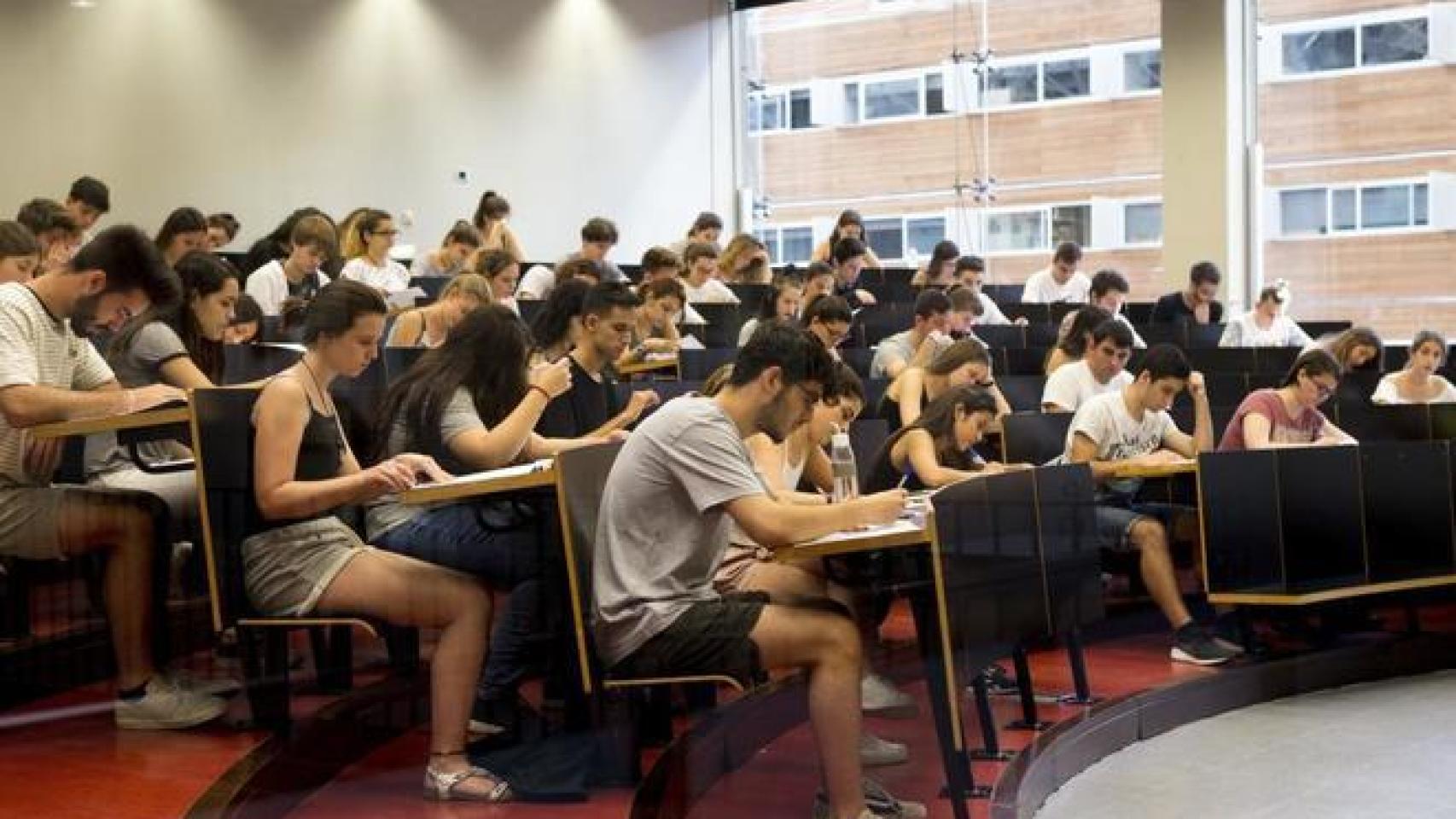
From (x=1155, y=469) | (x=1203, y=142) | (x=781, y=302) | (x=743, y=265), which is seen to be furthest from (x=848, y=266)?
(x=1155, y=469)

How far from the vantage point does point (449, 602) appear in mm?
3625

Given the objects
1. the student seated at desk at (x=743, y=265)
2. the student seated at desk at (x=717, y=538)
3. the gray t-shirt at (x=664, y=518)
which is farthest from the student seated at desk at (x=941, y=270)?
the gray t-shirt at (x=664, y=518)

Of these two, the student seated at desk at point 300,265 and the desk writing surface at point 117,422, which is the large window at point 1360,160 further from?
the desk writing surface at point 117,422

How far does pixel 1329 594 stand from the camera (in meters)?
6.09

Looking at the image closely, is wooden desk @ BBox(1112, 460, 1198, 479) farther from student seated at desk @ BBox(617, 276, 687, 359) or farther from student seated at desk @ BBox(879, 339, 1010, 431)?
student seated at desk @ BBox(617, 276, 687, 359)

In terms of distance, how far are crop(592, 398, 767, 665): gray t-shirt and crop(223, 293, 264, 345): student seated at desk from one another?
115cm

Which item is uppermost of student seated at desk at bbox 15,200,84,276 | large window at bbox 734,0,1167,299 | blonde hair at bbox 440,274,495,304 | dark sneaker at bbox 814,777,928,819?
large window at bbox 734,0,1167,299

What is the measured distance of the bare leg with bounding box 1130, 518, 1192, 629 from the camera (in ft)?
18.7

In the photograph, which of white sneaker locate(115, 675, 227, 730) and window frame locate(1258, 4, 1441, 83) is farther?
window frame locate(1258, 4, 1441, 83)

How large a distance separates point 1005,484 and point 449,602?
1.36 metres

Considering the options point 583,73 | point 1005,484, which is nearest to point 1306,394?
point 1005,484

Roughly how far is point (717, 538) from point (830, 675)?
418 millimetres

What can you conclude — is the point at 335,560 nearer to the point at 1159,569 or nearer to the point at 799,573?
the point at 799,573

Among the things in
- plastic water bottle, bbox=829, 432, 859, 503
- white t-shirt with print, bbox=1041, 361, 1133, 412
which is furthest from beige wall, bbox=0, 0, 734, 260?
plastic water bottle, bbox=829, 432, 859, 503
